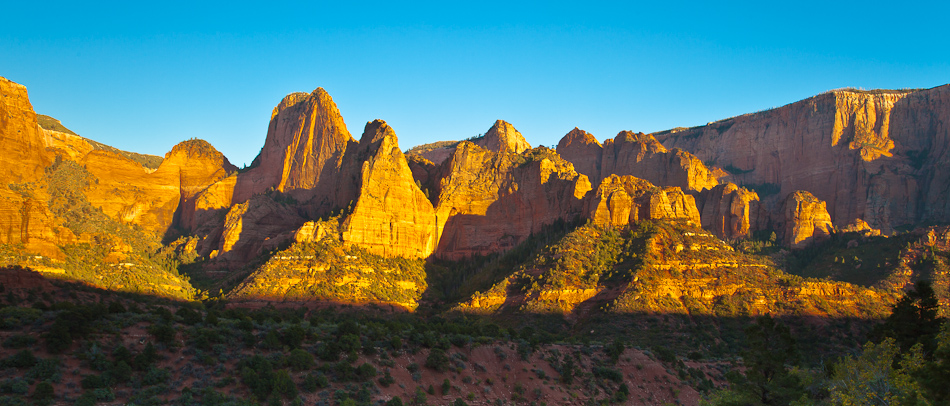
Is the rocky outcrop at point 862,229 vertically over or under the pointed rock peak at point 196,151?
under

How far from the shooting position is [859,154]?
508 feet

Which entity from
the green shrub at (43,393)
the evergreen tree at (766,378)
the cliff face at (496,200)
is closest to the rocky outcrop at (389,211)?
the cliff face at (496,200)

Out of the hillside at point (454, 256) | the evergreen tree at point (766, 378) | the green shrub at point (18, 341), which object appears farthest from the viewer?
the hillside at point (454, 256)

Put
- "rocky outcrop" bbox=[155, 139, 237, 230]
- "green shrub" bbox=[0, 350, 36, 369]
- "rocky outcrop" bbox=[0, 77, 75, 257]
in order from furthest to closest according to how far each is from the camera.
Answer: "rocky outcrop" bbox=[155, 139, 237, 230]
"rocky outcrop" bbox=[0, 77, 75, 257]
"green shrub" bbox=[0, 350, 36, 369]

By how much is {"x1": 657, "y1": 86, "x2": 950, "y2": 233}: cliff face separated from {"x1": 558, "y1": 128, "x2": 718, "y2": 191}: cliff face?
18940 millimetres

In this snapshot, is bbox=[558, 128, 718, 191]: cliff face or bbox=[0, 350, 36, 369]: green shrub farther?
bbox=[558, 128, 718, 191]: cliff face

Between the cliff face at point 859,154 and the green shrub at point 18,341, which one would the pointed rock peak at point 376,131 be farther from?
the green shrub at point 18,341

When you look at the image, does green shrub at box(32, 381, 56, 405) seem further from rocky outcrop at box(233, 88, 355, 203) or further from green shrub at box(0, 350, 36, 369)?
rocky outcrop at box(233, 88, 355, 203)

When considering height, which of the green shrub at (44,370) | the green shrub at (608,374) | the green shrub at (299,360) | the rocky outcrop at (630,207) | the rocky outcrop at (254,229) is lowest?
the green shrub at (608,374)

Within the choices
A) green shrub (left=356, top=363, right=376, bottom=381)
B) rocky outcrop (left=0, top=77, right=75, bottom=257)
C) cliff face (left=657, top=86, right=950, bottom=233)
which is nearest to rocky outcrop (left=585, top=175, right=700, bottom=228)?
cliff face (left=657, top=86, right=950, bottom=233)

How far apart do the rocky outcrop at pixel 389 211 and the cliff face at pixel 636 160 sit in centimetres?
6631

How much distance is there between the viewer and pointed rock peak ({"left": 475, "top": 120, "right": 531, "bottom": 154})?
601ft

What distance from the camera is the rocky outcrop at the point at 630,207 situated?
104 m

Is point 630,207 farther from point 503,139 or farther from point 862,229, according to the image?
point 503,139
